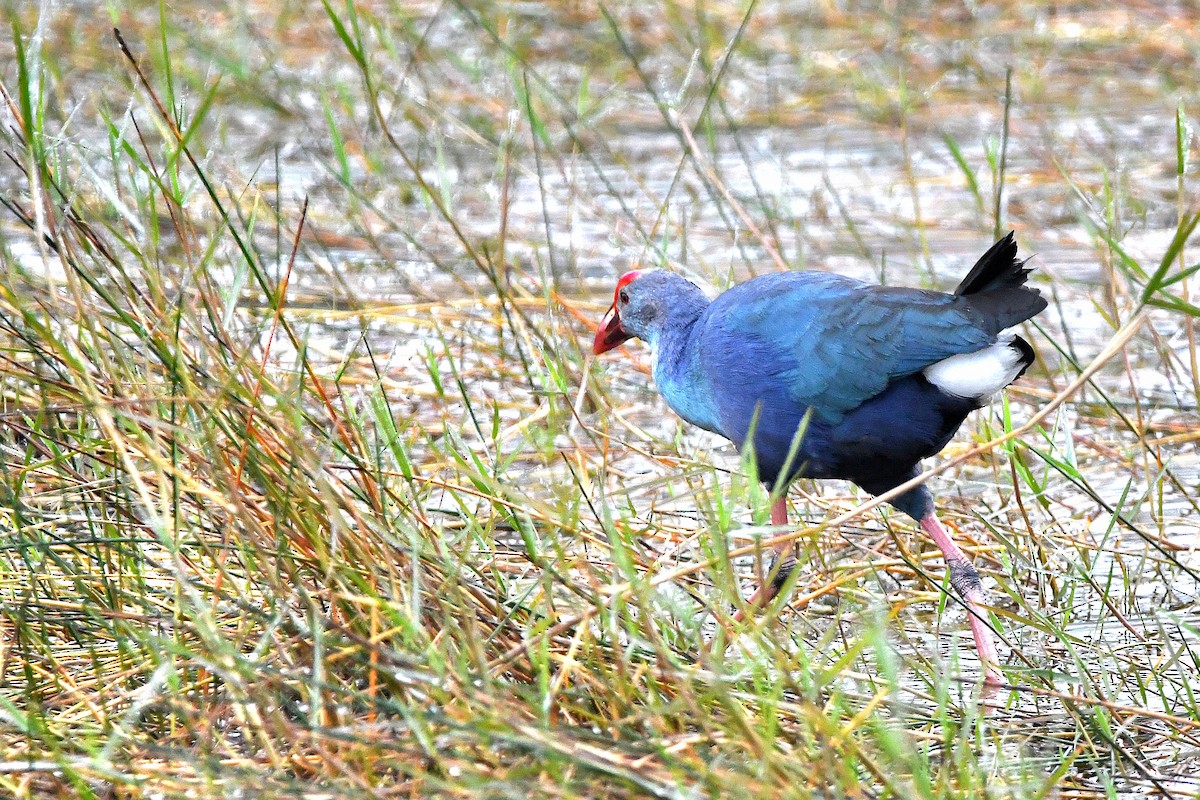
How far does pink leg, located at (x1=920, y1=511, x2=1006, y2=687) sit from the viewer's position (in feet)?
7.89

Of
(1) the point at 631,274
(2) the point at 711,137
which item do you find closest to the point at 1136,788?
(1) the point at 631,274

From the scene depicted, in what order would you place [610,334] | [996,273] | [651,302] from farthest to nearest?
1. [610,334]
2. [651,302]
3. [996,273]

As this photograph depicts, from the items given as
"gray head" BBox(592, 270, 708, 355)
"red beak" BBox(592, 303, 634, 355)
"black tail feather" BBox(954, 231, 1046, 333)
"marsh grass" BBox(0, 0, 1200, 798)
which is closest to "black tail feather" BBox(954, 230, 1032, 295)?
"black tail feather" BBox(954, 231, 1046, 333)

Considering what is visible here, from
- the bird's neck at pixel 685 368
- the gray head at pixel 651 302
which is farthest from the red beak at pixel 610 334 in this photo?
the bird's neck at pixel 685 368

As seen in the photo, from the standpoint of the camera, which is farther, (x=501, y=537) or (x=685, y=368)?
(x=501, y=537)

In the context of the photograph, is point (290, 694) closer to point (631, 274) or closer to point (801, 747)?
point (801, 747)

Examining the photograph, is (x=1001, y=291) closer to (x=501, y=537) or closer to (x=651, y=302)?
(x=651, y=302)

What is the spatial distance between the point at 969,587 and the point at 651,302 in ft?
2.26

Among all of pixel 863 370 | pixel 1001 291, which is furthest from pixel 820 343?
pixel 1001 291

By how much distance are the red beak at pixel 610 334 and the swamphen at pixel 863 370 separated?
329 millimetres

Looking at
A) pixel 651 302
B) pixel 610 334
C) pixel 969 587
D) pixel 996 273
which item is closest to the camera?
pixel 996 273

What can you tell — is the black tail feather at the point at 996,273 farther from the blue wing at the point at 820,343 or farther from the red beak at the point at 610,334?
the red beak at the point at 610,334

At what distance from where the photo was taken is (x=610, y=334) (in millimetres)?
2938

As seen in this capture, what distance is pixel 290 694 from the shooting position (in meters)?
1.92
